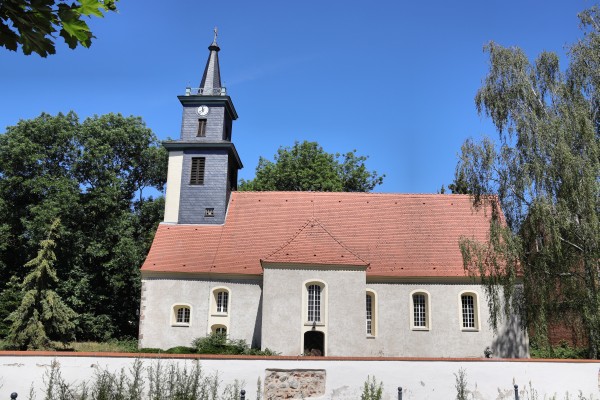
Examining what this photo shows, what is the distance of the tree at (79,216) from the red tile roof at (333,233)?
26.0ft

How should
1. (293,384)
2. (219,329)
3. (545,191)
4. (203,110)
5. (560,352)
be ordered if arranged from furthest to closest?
1. (203,110)
2. (219,329)
3. (560,352)
4. (545,191)
5. (293,384)

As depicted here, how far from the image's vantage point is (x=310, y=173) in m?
38.1

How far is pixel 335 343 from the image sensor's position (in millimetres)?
21719

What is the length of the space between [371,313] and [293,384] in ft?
41.6

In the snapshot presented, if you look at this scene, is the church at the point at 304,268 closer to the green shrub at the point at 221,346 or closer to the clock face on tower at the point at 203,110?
the clock face on tower at the point at 203,110

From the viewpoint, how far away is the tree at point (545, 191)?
16531 mm

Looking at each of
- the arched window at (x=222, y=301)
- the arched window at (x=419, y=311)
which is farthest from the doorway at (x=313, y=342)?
the arched window at (x=222, y=301)

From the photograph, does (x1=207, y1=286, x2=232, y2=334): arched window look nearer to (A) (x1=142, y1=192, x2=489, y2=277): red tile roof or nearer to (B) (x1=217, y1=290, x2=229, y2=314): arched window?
(B) (x1=217, y1=290, x2=229, y2=314): arched window

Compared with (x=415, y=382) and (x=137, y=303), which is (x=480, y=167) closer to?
(x=415, y=382)

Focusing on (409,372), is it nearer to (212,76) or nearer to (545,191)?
(545,191)

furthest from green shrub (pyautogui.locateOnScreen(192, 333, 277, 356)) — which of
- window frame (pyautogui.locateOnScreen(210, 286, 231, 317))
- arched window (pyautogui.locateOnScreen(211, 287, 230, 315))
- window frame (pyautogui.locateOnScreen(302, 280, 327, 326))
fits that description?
window frame (pyautogui.locateOnScreen(302, 280, 327, 326))

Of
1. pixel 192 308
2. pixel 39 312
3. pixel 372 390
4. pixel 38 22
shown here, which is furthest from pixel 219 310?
pixel 38 22

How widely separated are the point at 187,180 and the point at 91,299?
1074cm

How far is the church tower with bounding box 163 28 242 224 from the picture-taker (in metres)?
27.4
